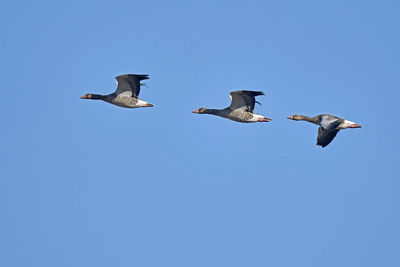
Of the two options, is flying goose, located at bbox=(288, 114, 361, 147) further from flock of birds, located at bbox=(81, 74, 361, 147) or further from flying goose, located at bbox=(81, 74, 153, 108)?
flying goose, located at bbox=(81, 74, 153, 108)

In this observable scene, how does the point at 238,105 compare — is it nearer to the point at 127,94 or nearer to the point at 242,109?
the point at 242,109

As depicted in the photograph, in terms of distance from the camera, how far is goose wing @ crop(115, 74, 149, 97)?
58500mm

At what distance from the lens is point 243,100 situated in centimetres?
5891

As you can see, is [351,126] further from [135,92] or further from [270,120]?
[135,92]

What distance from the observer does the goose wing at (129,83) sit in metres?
58.5

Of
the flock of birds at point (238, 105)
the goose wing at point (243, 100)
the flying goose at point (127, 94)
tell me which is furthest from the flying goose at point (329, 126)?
the flying goose at point (127, 94)

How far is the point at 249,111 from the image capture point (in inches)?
2329

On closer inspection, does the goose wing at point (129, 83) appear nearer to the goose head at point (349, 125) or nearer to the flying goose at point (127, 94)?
the flying goose at point (127, 94)

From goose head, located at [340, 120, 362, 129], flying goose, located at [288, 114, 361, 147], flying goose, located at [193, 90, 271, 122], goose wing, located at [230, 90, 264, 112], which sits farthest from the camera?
goose head, located at [340, 120, 362, 129]

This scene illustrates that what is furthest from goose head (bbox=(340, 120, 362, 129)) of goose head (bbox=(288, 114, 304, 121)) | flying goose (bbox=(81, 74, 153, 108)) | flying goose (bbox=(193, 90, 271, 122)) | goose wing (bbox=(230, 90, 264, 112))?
flying goose (bbox=(81, 74, 153, 108))

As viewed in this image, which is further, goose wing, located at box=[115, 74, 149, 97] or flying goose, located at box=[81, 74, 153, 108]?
flying goose, located at box=[81, 74, 153, 108]

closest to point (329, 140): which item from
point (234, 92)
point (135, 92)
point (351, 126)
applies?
point (351, 126)

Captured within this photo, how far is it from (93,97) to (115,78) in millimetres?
2667

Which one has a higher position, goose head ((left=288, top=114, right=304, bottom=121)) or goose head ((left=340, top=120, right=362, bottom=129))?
goose head ((left=340, top=120, right=362, bottom=129))
